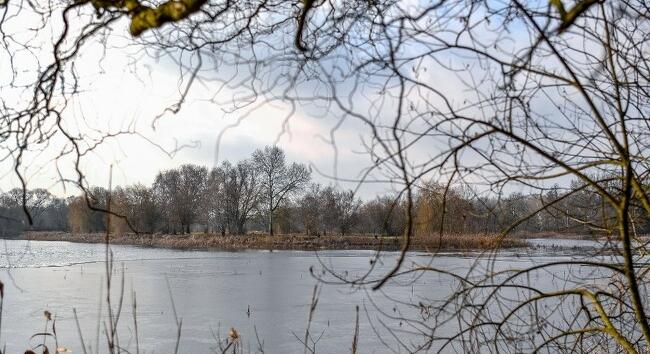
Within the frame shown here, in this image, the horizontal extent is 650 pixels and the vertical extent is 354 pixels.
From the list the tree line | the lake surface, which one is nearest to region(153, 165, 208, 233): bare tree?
the tree line

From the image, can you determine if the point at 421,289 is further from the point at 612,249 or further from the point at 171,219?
the point at 171,219

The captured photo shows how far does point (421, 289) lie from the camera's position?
31.2 feet

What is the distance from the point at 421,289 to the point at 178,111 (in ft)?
26.6

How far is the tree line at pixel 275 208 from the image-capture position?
2.15 m

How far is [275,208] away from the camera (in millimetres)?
8039

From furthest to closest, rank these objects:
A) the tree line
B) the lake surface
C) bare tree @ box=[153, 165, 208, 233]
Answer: bare tree @ box=[153, 165, 208, 233] < the lake surface < the tree line

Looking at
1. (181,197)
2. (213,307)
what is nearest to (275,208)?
(213,307)

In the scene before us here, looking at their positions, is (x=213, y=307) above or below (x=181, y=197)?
below

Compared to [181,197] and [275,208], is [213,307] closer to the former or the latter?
[275,208]

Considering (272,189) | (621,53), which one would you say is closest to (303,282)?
(621,53)

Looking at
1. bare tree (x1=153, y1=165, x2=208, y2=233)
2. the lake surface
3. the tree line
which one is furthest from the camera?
bare tree (x1=153, y1=165, x2=208, y2=233)

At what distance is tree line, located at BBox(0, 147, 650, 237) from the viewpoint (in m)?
2.15

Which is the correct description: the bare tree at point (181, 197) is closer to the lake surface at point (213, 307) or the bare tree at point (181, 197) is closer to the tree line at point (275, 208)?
the tree line at point (275, 208)

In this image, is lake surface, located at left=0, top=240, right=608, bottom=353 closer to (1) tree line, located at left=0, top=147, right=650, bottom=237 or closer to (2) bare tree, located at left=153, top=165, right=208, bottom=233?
(1) tree line, located at left=0, top=147, right=650, bottom=237
